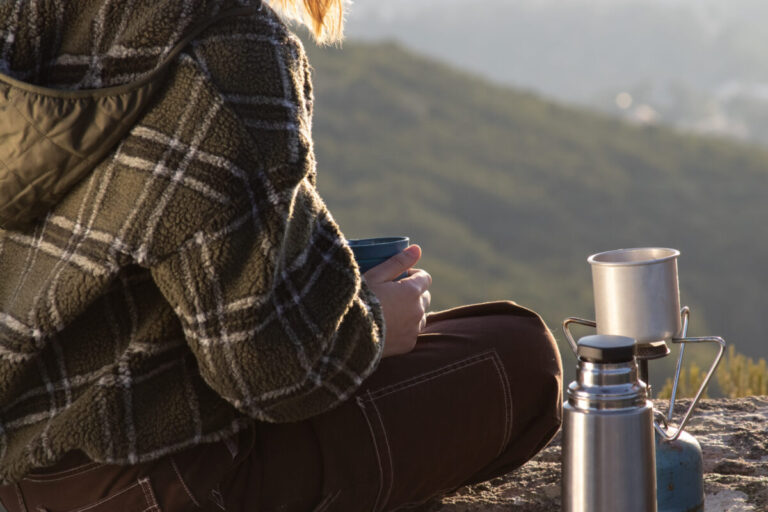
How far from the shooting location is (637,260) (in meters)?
1.40

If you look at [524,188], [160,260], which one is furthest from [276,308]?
[524,188]

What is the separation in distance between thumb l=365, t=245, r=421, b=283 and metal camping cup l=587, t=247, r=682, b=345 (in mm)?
278

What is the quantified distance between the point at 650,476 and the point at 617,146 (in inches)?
1224

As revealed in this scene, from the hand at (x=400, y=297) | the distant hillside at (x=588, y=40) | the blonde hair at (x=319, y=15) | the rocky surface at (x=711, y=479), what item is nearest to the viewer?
the hand at (x=400, y=297)

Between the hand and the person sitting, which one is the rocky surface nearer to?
the hand

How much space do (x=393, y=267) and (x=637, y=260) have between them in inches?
15.8

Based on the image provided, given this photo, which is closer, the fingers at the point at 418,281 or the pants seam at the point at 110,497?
the pants seam at the point at 110,497

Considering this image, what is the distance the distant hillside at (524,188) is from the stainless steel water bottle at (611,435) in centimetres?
1852

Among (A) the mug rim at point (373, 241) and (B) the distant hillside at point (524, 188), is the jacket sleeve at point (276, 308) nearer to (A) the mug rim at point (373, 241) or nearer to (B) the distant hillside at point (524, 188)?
(A) the mug rim at point (373, 241)

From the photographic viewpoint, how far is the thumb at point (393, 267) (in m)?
1.26

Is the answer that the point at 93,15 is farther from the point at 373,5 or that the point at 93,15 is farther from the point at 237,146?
the point at 373,5

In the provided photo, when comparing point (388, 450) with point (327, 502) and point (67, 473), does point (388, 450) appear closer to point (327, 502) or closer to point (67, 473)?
point (327, 502)

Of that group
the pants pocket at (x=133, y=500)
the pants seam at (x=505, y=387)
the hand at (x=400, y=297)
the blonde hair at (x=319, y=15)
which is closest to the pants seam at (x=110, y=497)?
the pants pocket at (x=133, y=500)

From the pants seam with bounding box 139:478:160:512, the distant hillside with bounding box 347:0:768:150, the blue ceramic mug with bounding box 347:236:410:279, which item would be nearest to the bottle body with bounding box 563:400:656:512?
the blue ceramic mug with bounding box 347:236:410:279
